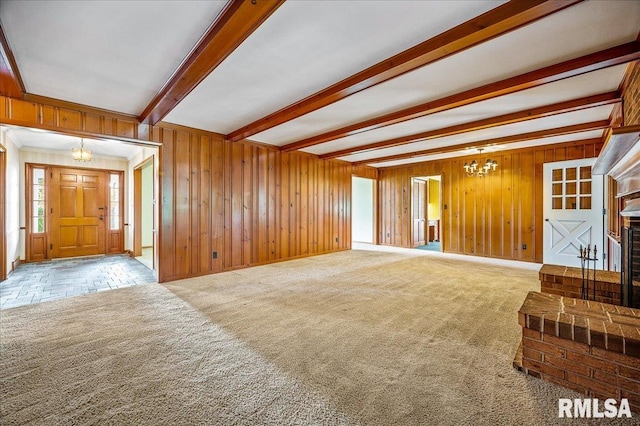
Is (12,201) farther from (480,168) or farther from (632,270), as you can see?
(480,168)

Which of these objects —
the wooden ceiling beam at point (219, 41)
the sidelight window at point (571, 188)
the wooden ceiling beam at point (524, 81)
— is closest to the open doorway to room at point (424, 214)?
the sidelight window at point (571, 188)

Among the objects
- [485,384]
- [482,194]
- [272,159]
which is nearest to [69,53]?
[272,159]

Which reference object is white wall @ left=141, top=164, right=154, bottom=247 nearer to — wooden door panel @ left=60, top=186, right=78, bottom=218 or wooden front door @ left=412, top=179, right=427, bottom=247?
wooden door panel @ left=60, top=186, right=78, bottom=218

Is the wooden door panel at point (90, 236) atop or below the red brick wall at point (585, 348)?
atop

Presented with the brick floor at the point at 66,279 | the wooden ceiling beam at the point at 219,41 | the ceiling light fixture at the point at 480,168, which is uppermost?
the wooden ceiling beam at the point at 219,41

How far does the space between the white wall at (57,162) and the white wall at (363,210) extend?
6.55 m

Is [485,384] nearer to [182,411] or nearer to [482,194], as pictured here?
[182,411]

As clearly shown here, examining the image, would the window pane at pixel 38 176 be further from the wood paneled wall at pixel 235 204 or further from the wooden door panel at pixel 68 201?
the wood paneled wall at pixel 235 204

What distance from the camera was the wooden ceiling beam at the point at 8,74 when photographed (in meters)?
2.27

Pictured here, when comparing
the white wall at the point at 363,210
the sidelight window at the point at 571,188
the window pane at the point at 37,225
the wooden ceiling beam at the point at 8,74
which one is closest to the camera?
the wooden ceiling beam at the point at 8,74

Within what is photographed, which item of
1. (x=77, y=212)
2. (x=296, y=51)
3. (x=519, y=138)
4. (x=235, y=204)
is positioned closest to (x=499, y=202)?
(x=519, y=138)

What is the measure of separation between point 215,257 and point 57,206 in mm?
4344

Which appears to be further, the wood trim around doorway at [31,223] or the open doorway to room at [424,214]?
the open doorway to room at [424,214]

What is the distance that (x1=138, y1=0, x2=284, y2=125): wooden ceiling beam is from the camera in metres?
1.75
